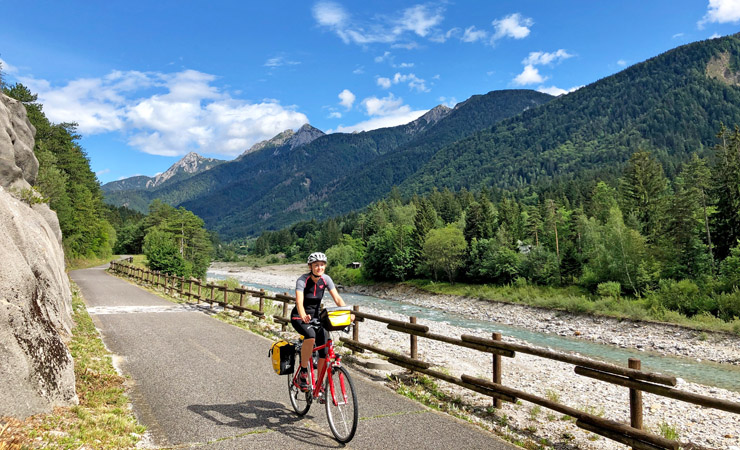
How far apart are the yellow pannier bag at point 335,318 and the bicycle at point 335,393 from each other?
13.9 inches

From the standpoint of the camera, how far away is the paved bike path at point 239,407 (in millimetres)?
5754

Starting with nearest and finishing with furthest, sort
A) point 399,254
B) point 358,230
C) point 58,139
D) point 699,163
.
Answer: point 699,163
point 58,139
point 399,254
point 358,230

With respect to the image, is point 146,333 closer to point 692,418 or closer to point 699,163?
point 692,418

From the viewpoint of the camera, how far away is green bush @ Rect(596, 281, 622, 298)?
1512 inches

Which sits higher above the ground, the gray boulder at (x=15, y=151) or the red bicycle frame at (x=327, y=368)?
the gray boulder at (x=15, y=151)

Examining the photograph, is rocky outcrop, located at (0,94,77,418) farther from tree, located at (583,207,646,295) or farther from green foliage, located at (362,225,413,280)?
green foliage, located at (362,225,413,280)

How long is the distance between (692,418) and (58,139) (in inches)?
2450

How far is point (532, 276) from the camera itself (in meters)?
51.4

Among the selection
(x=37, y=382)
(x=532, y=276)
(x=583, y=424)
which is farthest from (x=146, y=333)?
(x=532, y=276)

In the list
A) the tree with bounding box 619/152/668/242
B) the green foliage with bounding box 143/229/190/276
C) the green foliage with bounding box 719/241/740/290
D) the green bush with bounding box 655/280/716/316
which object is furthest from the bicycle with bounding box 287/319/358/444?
the tree with bounding box 619/152/668/242

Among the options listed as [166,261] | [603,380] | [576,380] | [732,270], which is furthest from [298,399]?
[732,270]

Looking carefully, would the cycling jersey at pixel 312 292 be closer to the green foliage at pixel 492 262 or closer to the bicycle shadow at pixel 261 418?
the bicycle shadow at pixel 261 418

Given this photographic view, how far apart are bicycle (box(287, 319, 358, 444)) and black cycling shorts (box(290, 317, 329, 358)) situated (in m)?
0.05

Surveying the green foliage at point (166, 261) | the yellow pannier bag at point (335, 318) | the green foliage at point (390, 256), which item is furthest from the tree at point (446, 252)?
the yellow pannier bag at point (335, 318)
